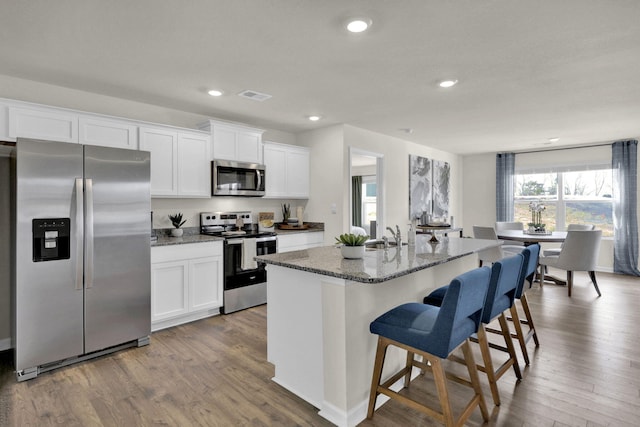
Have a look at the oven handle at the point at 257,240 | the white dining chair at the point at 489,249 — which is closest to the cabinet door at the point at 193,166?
the oven handle at the point at 257,240

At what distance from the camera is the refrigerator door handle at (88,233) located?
9.16 ft

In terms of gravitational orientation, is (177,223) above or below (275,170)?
below

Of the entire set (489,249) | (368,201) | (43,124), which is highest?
(43,124)

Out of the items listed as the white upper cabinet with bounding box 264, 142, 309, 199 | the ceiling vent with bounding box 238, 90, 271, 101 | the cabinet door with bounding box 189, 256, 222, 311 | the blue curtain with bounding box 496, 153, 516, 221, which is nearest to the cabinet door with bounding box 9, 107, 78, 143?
the ceiling vent with bounding box 238, 90, 271, 101

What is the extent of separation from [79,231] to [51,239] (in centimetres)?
18

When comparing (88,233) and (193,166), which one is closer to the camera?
(88,233)

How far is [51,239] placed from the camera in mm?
2654

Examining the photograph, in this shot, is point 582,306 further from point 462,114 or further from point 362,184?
point 362,184

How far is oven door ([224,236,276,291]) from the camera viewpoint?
13.2 feet

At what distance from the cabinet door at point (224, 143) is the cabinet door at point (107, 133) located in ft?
2.99

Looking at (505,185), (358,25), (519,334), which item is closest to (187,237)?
(358,25)

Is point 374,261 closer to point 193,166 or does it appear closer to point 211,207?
point 193,166

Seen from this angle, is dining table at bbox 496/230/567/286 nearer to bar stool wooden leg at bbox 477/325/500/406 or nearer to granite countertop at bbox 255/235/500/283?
granite countertop at bbox 255/235/500/283

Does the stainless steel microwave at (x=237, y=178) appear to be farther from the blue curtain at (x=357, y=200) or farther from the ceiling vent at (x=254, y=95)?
the blue curtain at (x=357, y=200)
